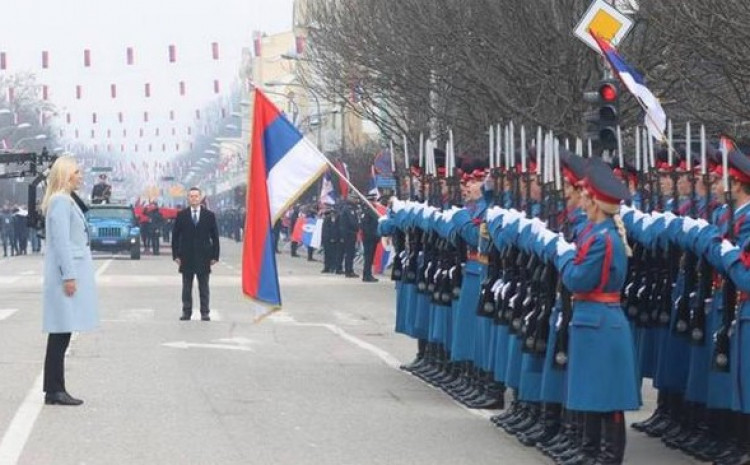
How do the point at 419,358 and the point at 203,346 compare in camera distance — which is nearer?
the point at 419,358

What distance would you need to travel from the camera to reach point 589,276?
10656 millimetres

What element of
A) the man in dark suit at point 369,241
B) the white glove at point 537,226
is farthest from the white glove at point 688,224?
the man in dark suit at point 369,241

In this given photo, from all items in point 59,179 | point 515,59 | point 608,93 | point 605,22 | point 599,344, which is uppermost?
point 515,59

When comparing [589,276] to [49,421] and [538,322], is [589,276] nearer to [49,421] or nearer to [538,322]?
[538,322]

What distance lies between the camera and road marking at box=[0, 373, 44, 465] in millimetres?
11438

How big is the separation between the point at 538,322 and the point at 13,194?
102 metres

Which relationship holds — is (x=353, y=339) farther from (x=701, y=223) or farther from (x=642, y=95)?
(x=701, y=223)

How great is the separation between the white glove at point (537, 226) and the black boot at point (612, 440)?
1.56 m

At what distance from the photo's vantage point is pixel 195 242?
25469mm

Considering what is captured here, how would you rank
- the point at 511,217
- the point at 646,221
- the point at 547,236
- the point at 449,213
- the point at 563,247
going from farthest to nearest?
the point at 449,213
the point at 511,217
the point at 646,221
the point at 547,236
the point at 563,247

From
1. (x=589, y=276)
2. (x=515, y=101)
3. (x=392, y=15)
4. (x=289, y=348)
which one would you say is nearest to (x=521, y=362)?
(x=589, y=276)

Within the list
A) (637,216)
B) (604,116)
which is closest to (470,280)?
(637,216)

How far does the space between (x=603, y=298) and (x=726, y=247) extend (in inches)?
29.7

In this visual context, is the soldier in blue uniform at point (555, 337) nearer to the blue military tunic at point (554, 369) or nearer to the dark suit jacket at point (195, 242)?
the blue military tunic at point (554, 369)
